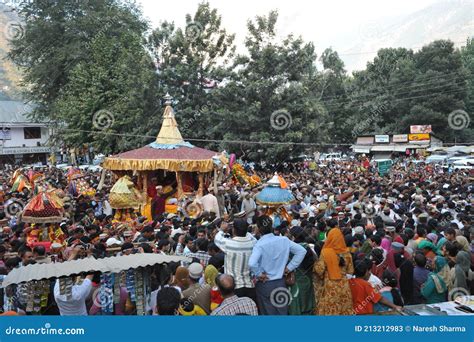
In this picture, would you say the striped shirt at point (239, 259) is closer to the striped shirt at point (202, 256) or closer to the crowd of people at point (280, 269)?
the crowd of people at point (280, 269)

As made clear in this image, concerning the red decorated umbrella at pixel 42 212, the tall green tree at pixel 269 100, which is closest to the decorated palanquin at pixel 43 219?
the red decorated umbrella at pixel 42 212

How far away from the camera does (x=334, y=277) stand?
4.69 m

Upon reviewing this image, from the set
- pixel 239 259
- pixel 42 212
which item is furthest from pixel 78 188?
pixel 239 259

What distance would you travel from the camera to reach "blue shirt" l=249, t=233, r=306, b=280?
4.69 meters

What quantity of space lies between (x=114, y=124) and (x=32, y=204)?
51.3 feet

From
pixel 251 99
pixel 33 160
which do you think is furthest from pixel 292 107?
pixel 33 160

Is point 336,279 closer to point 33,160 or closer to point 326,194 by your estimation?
point 326,194

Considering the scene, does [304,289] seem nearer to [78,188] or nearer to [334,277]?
[334,277]

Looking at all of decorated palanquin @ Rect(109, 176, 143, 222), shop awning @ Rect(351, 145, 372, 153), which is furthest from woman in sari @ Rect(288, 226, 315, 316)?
shop awning @ Rect(351, 145, 372, 153)

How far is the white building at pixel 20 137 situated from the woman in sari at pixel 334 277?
35258 millimetres

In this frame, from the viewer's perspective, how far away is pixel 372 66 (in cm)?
4112

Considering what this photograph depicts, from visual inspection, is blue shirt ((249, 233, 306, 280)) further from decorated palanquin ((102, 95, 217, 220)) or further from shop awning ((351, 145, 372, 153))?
shop awning ((351, 145, 372, 153))

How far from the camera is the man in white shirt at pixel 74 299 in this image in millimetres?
4289

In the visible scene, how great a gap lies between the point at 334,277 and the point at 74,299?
258 centimetres
